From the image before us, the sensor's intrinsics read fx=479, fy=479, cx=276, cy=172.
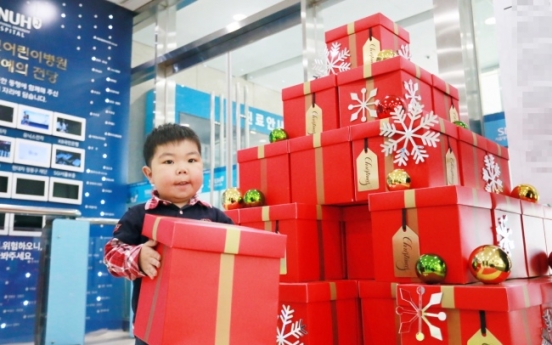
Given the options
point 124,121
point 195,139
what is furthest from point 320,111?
point 124,121

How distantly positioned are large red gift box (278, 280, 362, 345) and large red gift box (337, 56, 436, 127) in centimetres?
61

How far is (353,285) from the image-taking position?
161 cm

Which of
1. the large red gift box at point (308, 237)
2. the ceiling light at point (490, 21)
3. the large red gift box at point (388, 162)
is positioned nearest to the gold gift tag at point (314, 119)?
the large red gift box at point (388, 162)

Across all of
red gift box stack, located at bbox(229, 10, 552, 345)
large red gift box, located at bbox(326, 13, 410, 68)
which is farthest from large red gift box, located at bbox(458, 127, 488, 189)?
large red gift box, located at bbox(326, 13, 410, 68)

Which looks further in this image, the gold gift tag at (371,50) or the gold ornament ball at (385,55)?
the gold gift tag at (371,50)

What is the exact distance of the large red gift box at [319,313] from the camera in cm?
152

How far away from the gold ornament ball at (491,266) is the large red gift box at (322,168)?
508 millimetres

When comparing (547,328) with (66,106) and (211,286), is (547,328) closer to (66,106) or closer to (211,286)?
(211,286)

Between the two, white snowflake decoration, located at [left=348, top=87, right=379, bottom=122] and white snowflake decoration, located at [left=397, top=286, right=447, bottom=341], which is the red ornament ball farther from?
white snowflake decoration, located at [left=397, top=286, right=447, bottom=341]

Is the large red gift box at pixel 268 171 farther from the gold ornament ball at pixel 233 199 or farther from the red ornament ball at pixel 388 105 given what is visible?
the red ornament ball at pixel 388 105

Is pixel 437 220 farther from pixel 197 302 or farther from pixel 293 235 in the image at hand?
pixel 197 302

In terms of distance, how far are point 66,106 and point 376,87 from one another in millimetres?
2803

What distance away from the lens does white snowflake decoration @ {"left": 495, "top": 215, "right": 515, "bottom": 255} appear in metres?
1.49

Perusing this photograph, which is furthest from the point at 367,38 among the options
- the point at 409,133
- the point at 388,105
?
the point at 409,133
